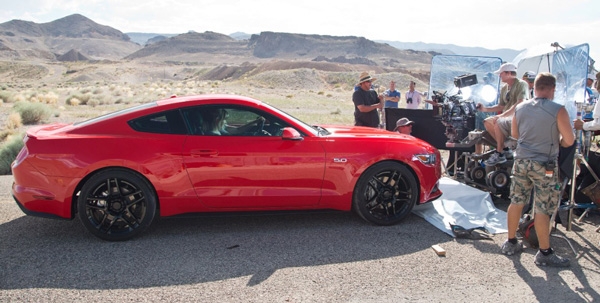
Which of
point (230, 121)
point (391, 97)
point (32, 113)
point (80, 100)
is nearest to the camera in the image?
point (230, 121)

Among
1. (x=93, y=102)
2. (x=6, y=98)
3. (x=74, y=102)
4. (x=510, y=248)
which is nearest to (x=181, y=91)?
(x=93, y=102)

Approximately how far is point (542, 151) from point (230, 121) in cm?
315

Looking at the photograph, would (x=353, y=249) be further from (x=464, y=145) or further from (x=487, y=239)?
(x=464, y=145)

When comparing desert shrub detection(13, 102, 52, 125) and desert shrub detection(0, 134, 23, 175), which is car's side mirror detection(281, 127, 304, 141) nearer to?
desert shrub detection(0, 134, 23, 175)

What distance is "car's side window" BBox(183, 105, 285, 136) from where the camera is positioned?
5449mm

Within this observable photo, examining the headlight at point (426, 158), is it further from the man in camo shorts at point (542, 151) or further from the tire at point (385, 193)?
the man in camo shorts at point (542, 151)

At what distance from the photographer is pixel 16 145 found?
12.0 meters

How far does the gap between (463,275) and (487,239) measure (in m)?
1.18

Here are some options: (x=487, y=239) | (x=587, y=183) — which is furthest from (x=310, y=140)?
(x=587, y=183)

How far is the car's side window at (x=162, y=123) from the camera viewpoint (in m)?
5.35

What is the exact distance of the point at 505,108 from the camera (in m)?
8.16

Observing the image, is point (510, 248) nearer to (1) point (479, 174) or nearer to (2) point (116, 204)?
(1) point (479, 174)

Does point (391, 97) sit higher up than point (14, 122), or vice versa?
Result: point (391, 97)

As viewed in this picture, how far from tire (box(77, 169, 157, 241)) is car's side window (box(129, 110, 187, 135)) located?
50 cm
